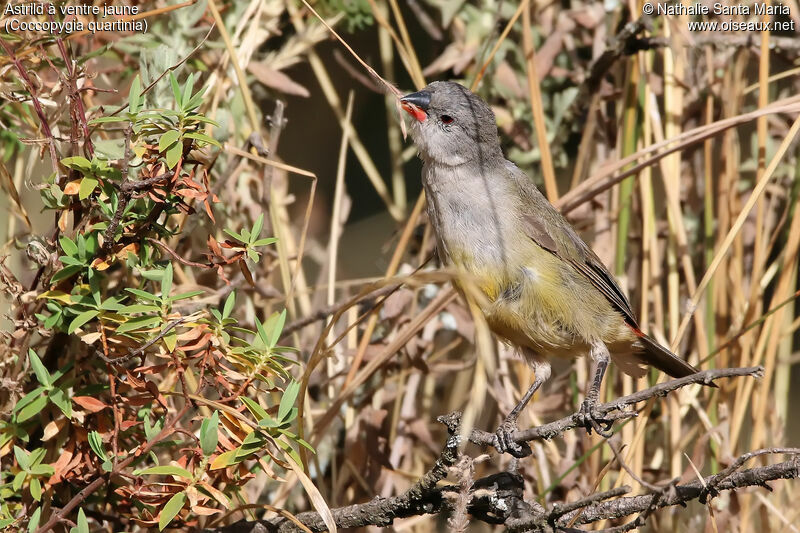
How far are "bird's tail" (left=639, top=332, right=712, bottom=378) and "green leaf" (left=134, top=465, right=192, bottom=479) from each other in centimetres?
157

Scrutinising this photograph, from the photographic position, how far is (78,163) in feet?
6.42

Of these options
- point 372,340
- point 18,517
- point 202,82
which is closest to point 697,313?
point 372,340

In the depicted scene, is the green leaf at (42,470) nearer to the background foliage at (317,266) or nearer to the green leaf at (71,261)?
the background foliage at (317,266)

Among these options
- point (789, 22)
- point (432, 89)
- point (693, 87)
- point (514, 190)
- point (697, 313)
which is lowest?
point (697, 313)

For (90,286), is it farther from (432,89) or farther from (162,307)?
(432,89)

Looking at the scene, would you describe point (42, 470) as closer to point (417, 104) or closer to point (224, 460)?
point (224, 460)

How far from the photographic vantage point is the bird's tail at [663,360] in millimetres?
2777

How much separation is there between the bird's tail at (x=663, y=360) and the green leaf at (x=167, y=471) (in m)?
1.57

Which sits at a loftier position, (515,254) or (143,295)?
(515,254)

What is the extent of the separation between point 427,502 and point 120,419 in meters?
0.77

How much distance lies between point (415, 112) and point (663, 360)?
123 cm

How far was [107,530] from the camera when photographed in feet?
7.84

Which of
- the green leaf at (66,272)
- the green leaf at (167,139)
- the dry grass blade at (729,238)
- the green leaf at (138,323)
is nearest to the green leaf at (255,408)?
the green leaf at (138,323)

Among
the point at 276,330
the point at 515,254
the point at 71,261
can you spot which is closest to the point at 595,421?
the point at 515,254
